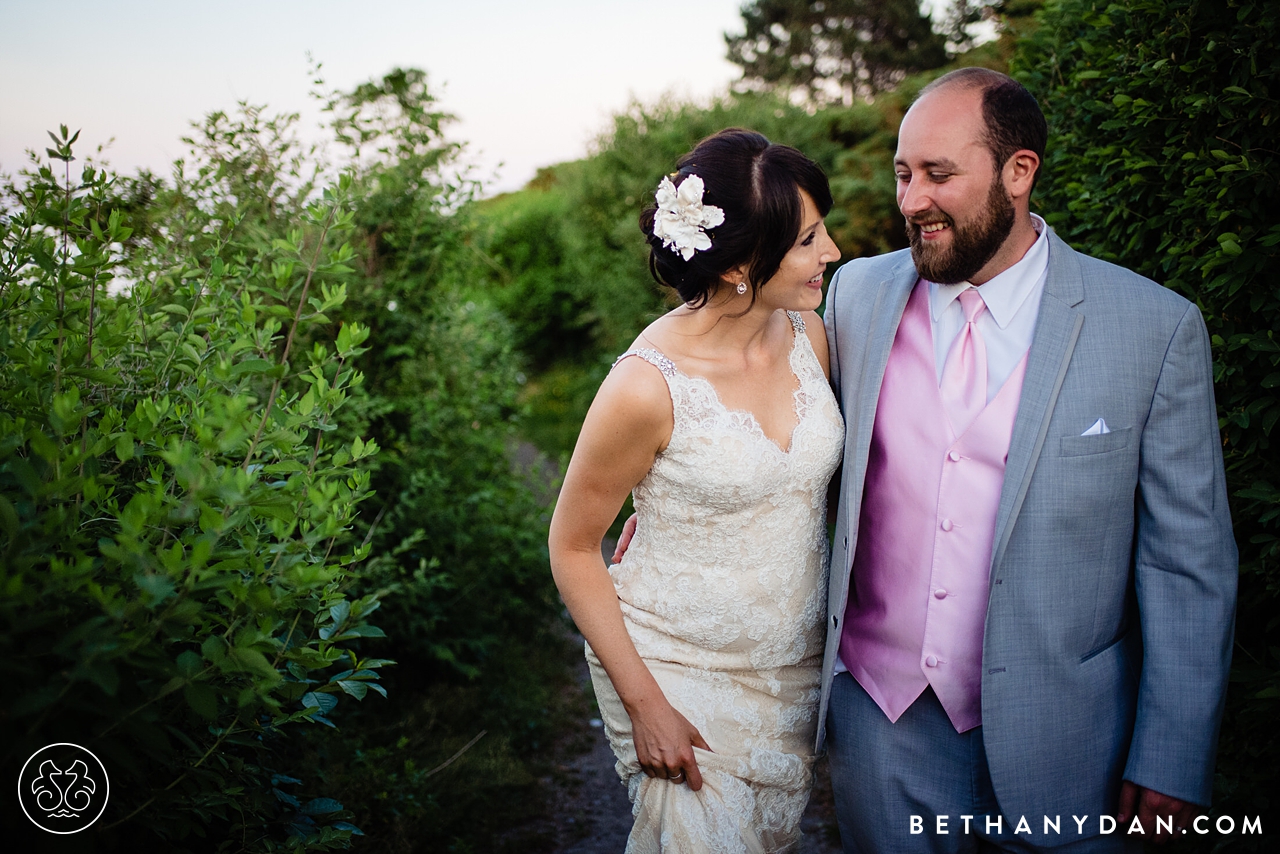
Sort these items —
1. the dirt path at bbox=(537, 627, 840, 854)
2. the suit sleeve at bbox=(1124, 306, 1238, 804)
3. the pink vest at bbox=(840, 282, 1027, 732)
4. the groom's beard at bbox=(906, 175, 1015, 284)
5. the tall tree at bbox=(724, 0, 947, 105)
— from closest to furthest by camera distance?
1. the suit sleeve at bbox=(1124, 306, 1238, 804)
2. the pink vest at bbox=(840, 282, 1027, 732)
3. the groom's beard at bbox=(906, 175, 1015, 284)
4. the dirt path at bbox=(537, 627, 840, 854)
5. the tall tree at bbox=(724, 0, 947, 105)

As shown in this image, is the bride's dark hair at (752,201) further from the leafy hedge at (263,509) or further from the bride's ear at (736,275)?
the leafy hedge at (263,509)

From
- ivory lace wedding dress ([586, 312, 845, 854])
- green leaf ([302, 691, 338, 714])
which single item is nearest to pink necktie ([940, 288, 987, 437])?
Result: ivory lace wedding dress ([586, 312, 845, 854])

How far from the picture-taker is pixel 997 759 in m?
2.02

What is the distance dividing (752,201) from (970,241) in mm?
563

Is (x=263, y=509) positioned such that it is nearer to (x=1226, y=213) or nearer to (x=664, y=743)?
(x=664, y=743)

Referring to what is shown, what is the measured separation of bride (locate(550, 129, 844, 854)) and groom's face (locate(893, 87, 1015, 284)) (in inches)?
10.0

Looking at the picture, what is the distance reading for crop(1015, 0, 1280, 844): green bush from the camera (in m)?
2.08

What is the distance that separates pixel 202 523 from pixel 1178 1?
2.61 metres

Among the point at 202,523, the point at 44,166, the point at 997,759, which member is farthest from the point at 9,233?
the point at 997,759

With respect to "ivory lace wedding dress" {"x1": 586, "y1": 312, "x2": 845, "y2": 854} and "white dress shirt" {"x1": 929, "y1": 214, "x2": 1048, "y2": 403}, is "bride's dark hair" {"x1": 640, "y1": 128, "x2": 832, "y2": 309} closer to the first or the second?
"ivory lace wedding dress" {"x1": 586, "y1": 312, "x2": 845, "y2": 854}

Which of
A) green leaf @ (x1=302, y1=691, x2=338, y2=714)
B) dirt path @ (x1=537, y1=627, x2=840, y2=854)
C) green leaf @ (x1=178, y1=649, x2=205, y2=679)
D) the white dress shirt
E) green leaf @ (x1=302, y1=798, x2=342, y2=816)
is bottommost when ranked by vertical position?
dirt path @ (x1=537, y1=627, x2=840, y2=854)

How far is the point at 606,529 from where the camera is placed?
212 cm

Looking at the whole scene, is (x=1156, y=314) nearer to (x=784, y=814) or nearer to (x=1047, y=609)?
(x=1047, y=609)

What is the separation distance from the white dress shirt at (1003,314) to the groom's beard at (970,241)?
57mm
